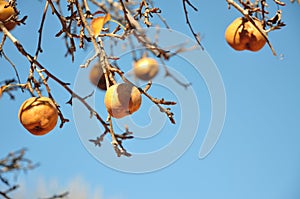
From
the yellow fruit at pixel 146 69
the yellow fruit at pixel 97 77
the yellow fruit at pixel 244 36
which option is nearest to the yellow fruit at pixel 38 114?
the yellow fruit at pixel 97 77

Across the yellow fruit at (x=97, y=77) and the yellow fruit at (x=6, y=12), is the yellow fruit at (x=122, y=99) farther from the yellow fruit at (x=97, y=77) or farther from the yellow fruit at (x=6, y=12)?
the yellow fruit at (x=6, y=12)

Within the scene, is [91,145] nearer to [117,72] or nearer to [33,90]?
[33,90]

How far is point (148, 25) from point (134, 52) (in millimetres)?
156

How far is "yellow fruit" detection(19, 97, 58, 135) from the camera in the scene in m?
1.48

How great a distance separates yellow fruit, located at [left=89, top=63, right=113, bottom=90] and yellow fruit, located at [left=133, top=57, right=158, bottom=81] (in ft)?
0.43

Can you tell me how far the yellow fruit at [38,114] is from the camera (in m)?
1.48

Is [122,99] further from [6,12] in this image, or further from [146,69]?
[6,12]

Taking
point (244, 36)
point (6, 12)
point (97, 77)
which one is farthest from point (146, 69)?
point (6, 12)

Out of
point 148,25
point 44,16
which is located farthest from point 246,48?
point 44,16

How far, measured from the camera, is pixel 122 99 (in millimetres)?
1258

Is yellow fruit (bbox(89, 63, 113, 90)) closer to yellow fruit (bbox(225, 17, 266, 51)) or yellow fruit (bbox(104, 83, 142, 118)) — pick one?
yellow fruit (bbox(104, 83, 142, 118))

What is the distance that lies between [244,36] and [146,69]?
410 mm

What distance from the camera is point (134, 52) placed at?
1770 mm

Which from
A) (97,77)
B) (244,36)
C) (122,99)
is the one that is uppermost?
(244,36)
